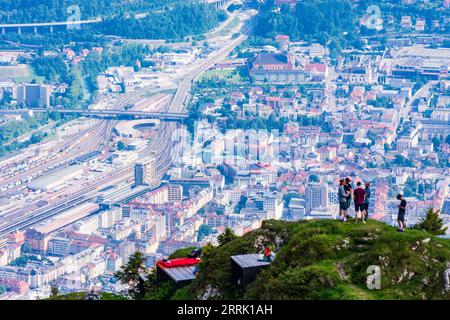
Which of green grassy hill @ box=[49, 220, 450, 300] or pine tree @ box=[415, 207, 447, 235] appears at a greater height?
green grassy hill @ box=[49, 220, 450, 300]

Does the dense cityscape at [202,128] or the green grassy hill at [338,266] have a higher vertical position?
the green grassy hill at [338,266]

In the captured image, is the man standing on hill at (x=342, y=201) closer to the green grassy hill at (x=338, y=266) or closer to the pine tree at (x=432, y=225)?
the green grassy hill at (x=338, y=266)

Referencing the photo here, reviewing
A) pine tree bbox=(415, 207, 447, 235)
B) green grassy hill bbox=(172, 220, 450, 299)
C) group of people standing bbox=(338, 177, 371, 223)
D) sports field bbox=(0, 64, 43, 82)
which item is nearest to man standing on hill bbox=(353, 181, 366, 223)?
group of people standing bbox=(338, 177, 371, 223)

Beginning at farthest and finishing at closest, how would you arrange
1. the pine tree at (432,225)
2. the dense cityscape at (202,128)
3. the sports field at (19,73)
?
the sports field at (19,73) < the dense cityscape at (202,128) < the pine tree at (432,225)

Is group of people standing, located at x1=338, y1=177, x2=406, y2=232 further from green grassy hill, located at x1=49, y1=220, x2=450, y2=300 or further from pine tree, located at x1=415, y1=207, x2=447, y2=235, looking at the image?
pine tree, located at x1=415, y1=207, x2=447, y2=235

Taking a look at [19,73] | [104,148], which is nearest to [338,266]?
[104,148]

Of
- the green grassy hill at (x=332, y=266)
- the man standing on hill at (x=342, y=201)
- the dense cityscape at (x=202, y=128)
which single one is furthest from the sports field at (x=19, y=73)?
the green grassy hill at (x=332, y=266)

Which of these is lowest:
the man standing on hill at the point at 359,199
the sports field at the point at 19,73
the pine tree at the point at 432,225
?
the sports field at the point at 19,73
